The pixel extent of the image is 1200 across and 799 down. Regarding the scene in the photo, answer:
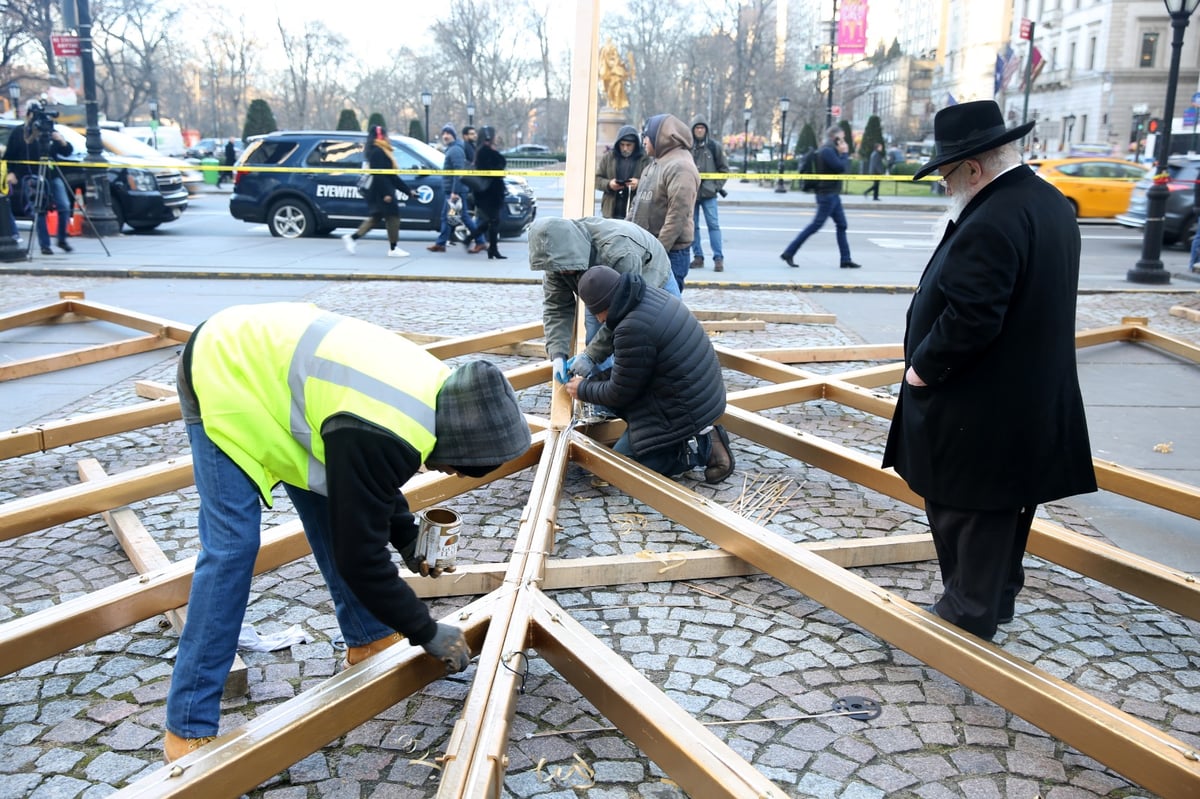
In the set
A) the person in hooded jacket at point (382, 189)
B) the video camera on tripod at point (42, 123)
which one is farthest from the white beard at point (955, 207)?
the video camera on tripod at point (42, 123)

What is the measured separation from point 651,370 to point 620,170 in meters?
6.10

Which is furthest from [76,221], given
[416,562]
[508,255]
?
[416,562]

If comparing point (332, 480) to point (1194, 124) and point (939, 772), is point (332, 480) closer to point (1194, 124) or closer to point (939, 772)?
point (939, 772)

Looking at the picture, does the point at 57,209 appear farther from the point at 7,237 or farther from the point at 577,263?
the point at 577,263

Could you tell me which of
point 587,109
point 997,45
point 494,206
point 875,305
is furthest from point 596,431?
point 997,45

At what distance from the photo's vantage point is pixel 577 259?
5.05m

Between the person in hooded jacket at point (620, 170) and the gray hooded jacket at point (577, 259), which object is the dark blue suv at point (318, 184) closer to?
the person in hooded jacket at point (620, 170)

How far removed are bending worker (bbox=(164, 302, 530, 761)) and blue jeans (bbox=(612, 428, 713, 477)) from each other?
230cm

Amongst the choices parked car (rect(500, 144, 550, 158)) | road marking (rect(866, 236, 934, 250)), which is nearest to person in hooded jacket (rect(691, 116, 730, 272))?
road marking (rect(866, 236, 934, 250))

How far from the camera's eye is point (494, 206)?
43.8ft

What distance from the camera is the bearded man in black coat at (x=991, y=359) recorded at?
3.04 m

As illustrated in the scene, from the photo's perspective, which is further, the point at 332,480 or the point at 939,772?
the point at 939,772

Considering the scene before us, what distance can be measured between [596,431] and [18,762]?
3124 millimetres

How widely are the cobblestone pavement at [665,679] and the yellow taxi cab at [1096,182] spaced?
18371 millimetres
